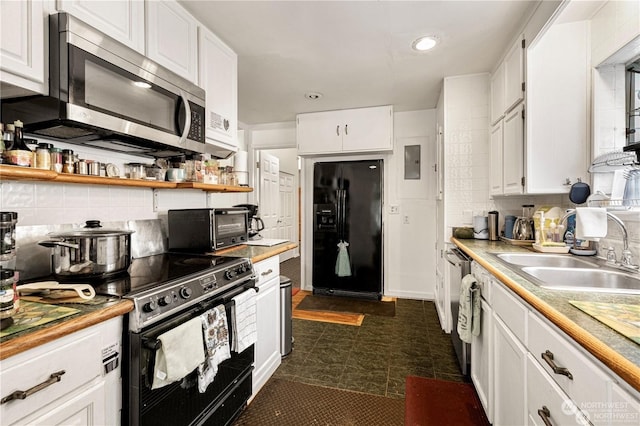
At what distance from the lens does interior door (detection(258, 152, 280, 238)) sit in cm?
506

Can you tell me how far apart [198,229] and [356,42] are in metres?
1.73

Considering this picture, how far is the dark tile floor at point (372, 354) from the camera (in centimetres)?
212

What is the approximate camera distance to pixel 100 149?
1695 mm

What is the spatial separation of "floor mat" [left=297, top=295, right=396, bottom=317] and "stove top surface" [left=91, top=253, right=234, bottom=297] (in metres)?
2.00

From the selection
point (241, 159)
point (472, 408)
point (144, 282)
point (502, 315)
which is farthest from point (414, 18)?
point (472, 408)

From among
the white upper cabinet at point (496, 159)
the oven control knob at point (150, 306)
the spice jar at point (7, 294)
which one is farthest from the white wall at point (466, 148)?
the spice jar at point (7, 294)

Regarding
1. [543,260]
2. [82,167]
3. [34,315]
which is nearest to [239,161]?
[82,167]

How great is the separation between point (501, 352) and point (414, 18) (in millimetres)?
1977

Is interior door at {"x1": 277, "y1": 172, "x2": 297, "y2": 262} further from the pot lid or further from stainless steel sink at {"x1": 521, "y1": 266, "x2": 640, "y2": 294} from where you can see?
stainless steel sink at {"x1": 521, "y1": 266, "x2": 640, "y2": 294}

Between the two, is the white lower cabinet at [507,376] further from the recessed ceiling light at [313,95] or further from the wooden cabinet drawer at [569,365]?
the recessed ceiling light at [313,95]

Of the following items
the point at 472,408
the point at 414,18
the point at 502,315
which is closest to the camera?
the point at 502,315

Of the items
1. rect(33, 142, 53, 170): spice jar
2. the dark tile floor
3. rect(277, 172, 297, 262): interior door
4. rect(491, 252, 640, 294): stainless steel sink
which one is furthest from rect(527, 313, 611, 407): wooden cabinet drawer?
rect(277, 172, 297, 262): interior door

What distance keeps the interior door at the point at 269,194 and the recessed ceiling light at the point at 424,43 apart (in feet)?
10.1

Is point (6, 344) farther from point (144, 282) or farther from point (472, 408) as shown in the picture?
point (472, 408)
